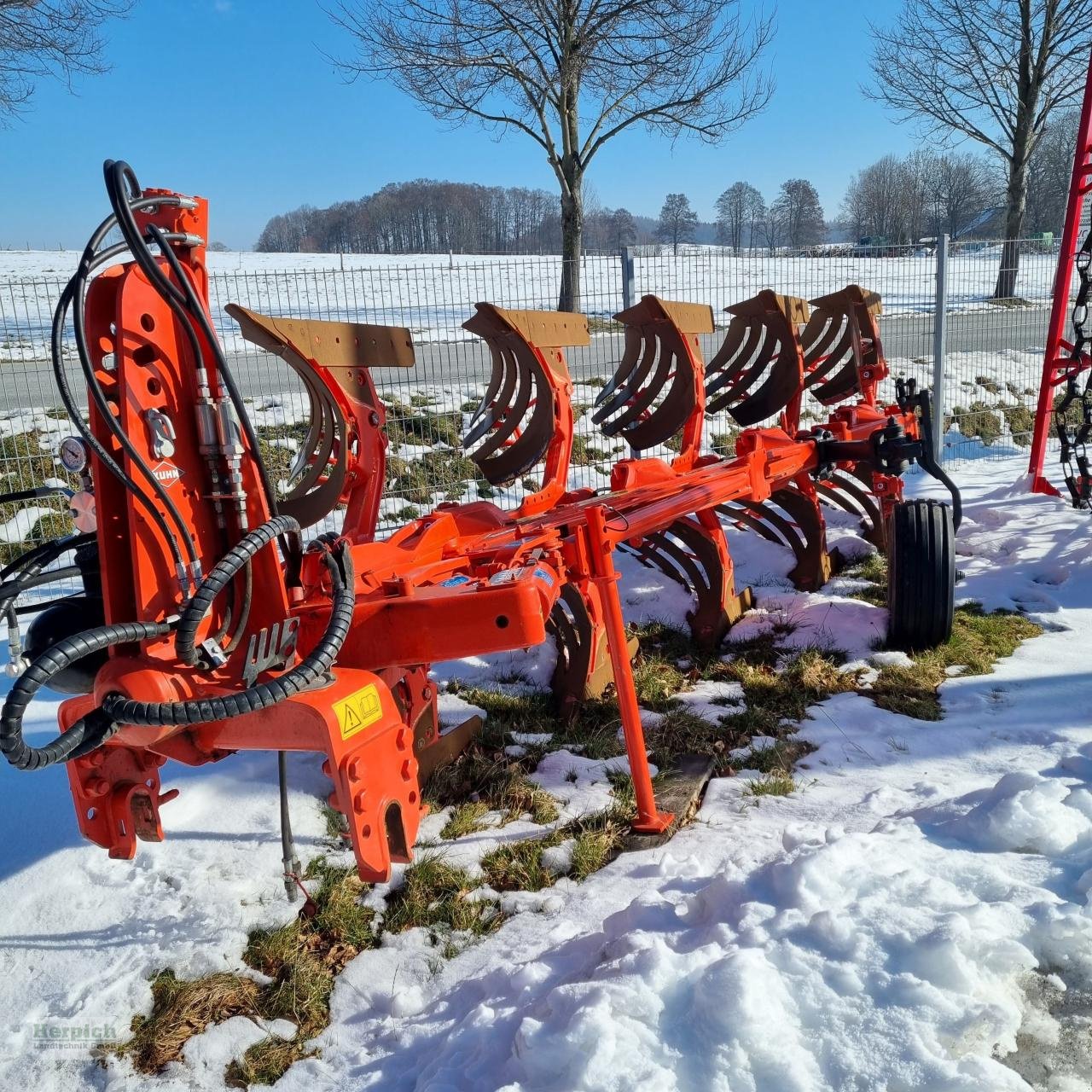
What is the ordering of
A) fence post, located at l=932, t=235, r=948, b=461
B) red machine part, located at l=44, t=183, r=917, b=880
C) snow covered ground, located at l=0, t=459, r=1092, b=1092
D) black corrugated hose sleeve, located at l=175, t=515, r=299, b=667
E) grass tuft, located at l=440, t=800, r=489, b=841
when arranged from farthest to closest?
1. fence post, located at l=932, t=235, r=948, b=461
2. grass tuft, located at l=440, t=800, r=489, b=841
3. red machine part, located at l=44, t=183, r=917, b=880
4. black corrugated hose sleeve, located at l=175, t=515, r=299, b=667
5. snow covered ground, located at l=0, t=459, r=1092, b=1092

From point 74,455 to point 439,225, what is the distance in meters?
48.7

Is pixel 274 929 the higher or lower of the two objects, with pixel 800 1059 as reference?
lower

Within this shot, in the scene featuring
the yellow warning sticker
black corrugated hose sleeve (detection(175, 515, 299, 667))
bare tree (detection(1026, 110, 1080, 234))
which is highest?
bare tree (detection(1026, 110, 1080, 234))

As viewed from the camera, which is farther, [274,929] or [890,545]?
[890,545]

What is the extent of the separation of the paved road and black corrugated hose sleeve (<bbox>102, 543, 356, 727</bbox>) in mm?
6191

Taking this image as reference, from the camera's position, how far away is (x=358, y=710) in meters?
2.19

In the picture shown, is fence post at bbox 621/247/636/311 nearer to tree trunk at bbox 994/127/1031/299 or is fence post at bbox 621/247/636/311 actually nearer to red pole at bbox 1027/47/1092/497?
red pole at bbox 1027/47/1092/497

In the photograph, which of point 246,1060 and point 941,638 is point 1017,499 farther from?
point 246,1060

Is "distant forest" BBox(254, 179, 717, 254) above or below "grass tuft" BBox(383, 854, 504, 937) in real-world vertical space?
above

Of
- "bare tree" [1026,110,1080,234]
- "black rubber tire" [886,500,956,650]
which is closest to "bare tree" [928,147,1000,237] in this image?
"bare tree" [1026,110,1080,234]

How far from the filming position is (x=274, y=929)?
2629 mm

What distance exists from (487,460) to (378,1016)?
8.08 ft

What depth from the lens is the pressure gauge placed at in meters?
2.17

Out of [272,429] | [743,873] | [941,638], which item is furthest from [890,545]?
[272,429]
